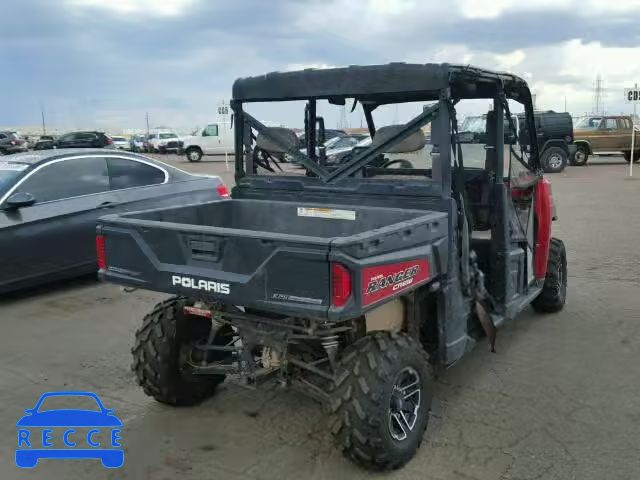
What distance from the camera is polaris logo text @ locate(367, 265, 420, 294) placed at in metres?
3.07

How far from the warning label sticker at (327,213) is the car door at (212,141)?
30038 mm

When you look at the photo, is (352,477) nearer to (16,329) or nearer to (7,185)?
(16,329)

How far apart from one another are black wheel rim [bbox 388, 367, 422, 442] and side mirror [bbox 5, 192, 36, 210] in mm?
4660

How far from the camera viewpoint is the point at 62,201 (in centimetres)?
679

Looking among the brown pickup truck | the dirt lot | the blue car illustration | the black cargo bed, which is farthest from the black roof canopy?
the brown pickup truck

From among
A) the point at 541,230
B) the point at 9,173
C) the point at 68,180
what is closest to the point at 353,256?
the point at 541,230

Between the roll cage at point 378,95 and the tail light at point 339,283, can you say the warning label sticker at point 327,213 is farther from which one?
the tail light at point 339,283

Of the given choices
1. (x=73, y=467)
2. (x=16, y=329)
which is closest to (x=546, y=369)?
(x=73, y=467)

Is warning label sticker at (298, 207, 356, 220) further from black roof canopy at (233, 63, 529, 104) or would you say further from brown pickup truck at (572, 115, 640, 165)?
brown pickup truck at (572, 115, 640, 165)

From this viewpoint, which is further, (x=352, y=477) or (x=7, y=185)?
(x=7, y=185)

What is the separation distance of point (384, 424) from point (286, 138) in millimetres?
2212

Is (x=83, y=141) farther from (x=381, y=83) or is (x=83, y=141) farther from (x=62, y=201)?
(x=381, y=83)

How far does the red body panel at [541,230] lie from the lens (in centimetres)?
530

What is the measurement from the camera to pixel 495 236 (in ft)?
14.9
